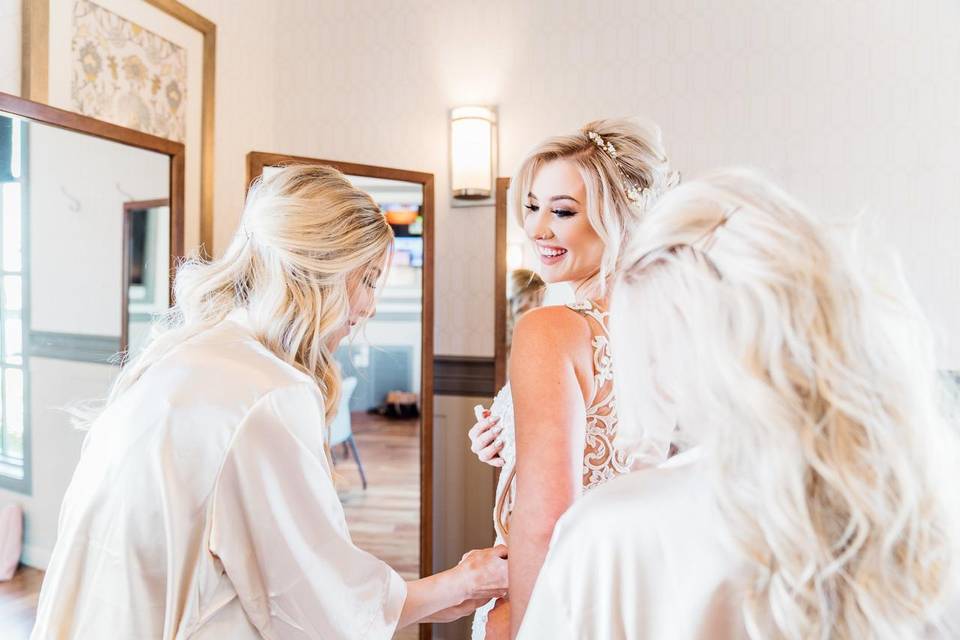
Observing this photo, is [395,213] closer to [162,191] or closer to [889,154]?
[162,191]

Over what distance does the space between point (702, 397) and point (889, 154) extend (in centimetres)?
226

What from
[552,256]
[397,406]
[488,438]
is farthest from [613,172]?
[397,406]

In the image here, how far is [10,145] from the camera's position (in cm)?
160

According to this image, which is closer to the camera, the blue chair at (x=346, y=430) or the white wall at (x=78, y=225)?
the white wall at (x=78, y=225)

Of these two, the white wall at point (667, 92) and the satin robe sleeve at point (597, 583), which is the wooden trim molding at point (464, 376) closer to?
the white wall at point (667, 92)

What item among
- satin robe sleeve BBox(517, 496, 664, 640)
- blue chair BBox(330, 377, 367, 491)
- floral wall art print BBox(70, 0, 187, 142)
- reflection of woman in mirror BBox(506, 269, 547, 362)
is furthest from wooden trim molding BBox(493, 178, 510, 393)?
satin robe sleeve BBox(517, 496, 664, 640)

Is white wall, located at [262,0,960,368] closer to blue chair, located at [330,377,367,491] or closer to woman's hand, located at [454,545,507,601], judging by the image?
blue chair, located at [330,377,367,491]

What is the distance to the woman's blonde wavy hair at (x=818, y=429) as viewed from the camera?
1.94 ft

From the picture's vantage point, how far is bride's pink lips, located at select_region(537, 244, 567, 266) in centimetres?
138

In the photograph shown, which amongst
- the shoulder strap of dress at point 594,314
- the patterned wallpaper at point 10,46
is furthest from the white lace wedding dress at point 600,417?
the patterned wallpaper at point 10,46

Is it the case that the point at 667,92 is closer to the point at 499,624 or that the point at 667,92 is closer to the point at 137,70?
the point at 137,70

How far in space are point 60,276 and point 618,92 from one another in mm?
1978

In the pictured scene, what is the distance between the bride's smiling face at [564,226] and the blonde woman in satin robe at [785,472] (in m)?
0.70

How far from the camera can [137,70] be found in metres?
2.17
